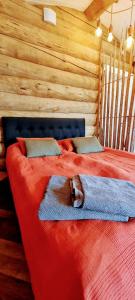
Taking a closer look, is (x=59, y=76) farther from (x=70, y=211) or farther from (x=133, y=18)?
(x=70, y=211)

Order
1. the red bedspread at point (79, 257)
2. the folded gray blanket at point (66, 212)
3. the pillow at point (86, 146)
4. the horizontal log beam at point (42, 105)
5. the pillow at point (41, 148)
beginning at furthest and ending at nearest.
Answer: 1. the pillow at point (86, 146)
2. the horizontal log beam at point (42, 105)
3. the pillow at point (41, 148)
4. the folded gray blanket at point (66, 212)
5. the red bedspread at point (79, 257)

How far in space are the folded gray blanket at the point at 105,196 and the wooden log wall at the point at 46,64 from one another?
5.70 ft

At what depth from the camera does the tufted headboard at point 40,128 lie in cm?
246

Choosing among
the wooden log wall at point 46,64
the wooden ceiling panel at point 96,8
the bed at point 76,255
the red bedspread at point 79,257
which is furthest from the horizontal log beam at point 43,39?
the red bedspread at point 79,257

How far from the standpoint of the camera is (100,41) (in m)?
3.31

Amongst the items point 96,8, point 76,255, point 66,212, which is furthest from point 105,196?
point 96,8

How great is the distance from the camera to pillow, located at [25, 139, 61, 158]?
222 cm

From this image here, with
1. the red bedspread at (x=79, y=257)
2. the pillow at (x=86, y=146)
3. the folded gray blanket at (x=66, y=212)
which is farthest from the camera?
the pillow at (x=86, y=146)

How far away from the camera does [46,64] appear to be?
9.02 ft

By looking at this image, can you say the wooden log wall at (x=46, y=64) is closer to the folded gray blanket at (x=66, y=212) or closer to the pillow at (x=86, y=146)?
the pillow at (x=86, y=146)

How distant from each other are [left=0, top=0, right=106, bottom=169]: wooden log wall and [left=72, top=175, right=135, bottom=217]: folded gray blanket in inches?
68.4

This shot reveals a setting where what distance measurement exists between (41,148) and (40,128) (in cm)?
56

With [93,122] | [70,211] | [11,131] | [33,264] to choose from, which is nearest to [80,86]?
[93,122]

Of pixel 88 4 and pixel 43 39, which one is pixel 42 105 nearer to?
pixel 43 39
